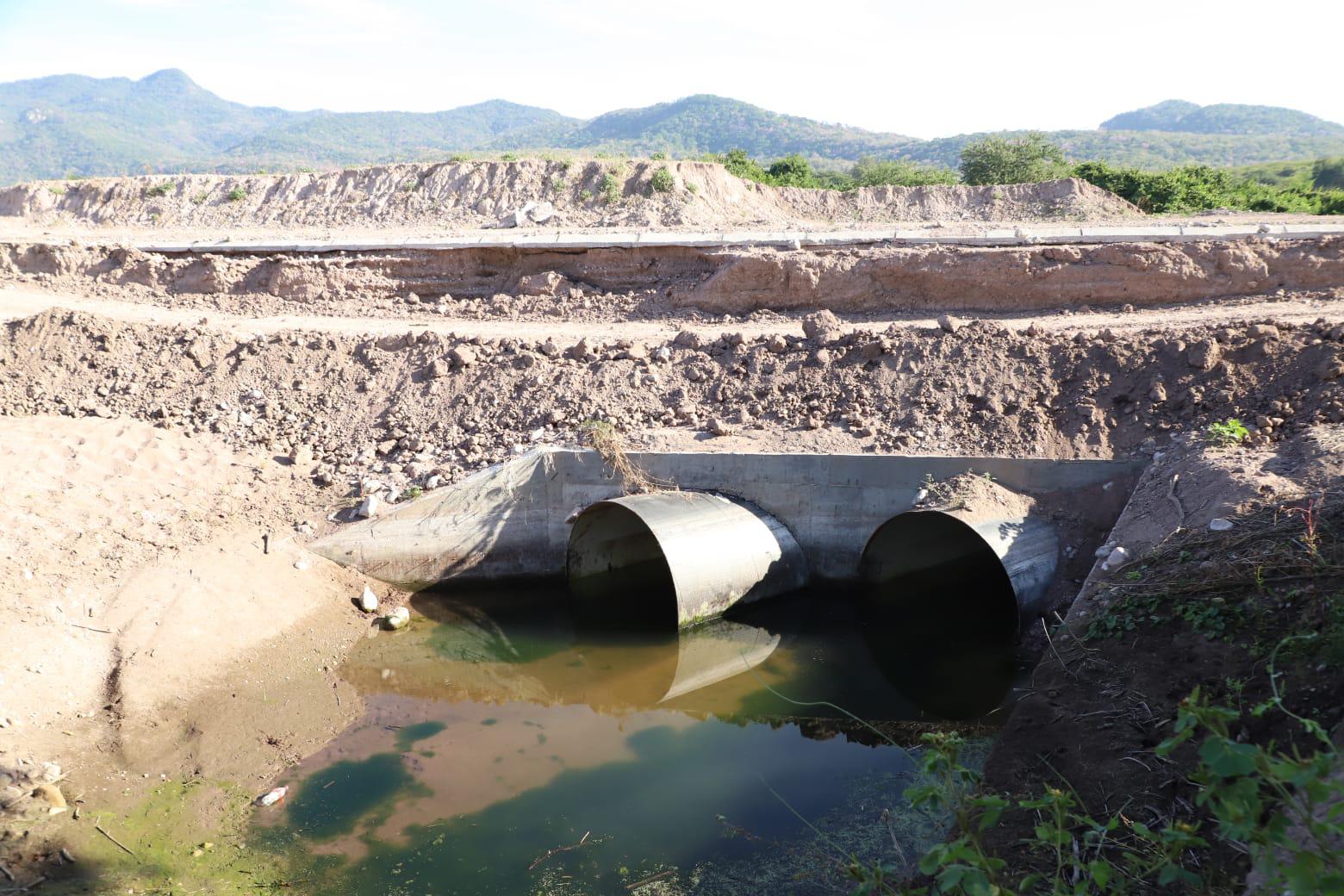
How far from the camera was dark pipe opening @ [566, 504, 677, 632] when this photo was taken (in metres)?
10.00

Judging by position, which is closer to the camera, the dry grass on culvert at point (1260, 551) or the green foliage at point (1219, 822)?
the green foliage at point (1219, 822)

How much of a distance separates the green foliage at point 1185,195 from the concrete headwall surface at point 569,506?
11.9 meters

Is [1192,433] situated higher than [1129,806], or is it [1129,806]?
[1192,433]

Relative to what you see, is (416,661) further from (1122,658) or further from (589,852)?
(1122,658)

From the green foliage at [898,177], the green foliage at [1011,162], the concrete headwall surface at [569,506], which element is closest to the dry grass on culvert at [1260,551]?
the concrete headwall surface at [569,506]

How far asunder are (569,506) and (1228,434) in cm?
665

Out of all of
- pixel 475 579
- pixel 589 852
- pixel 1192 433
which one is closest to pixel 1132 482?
pixel 1192 433

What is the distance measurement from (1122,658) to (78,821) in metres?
7.19

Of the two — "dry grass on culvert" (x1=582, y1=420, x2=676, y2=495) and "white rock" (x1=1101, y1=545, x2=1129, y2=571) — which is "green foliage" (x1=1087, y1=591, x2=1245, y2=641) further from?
"dry grass on culvert" (x1=582, y1=420, x2=676, y2=495)

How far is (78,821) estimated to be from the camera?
6.29 meters

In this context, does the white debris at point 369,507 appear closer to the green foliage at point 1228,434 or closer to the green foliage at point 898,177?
the green foliage at point 1228,434

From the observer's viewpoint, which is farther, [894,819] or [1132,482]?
[1132,482]

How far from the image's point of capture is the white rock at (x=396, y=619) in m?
9.41

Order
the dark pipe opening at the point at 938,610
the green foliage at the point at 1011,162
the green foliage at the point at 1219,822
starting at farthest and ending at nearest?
the green foliage at the point at 1011,162
the dark pipe opening at the point at 938,610
the green foliage at the point at 1219,822
